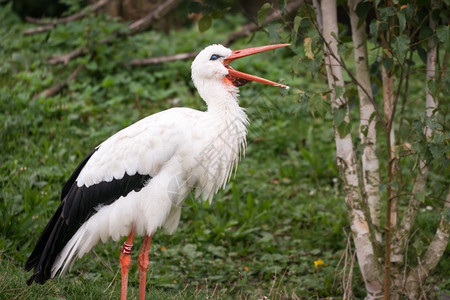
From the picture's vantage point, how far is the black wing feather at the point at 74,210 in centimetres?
391

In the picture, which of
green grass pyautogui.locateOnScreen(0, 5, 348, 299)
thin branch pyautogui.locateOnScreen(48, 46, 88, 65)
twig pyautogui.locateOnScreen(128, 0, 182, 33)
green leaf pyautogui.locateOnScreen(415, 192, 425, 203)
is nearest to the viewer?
green leaf pyautogui.locateOnScreen(415, 192, 425, 203)

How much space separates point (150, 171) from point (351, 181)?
1363 mm

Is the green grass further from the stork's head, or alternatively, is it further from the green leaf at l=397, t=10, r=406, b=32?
the green leaf at l=397, t=10, r=406, b=32

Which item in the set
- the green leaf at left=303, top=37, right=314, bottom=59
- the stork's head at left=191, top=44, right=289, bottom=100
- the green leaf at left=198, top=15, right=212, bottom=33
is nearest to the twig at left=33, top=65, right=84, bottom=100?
the green leaf at left=198, top=15, right=212, bottom=33

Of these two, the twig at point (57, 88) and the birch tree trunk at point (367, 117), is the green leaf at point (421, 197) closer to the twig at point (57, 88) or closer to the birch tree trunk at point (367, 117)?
the birch tree trunk at point (367, 117)

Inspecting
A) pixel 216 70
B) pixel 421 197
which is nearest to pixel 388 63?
pixel 421 197

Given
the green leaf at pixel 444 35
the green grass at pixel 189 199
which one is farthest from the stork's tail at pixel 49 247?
the green leaf at pixel 444 35

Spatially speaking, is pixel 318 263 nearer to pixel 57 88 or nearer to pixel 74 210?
pixel 74 210

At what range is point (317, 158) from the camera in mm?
6188

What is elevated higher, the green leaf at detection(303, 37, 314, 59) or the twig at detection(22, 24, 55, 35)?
the green leaf at detection(303, 37, 314, 59)

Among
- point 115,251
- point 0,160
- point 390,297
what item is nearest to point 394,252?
point 390,297

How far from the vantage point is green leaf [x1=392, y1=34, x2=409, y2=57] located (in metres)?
3.50

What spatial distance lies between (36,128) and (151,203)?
109 inches

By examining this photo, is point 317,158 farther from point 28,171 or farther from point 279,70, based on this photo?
point 28,171
